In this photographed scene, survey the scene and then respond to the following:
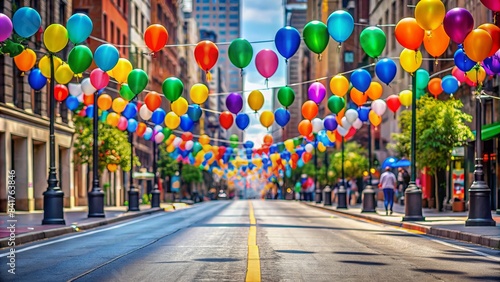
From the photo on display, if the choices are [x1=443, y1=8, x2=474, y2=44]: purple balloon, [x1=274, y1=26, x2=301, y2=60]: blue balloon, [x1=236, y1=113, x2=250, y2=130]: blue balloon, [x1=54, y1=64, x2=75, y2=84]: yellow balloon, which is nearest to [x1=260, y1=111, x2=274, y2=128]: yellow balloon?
[x1=236, y1=113, x2=250, y2=130]: blue balloon

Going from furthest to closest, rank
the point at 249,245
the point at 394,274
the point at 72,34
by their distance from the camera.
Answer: the point at 72,34 < the point at 249,245 < the point at 394,274

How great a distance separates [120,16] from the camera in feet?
241

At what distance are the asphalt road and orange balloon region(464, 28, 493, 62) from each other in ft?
13.3

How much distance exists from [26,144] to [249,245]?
89.5 ft

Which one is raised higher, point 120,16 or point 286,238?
point 120,16

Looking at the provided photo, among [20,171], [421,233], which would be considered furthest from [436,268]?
[20,171]

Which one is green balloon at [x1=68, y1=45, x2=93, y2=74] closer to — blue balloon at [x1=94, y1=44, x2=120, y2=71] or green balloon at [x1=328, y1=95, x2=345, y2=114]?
blue balloon at [x1=94, y1=44, x2=120, y2=71]

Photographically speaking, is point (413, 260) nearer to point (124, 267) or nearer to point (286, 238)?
point (124, 267)

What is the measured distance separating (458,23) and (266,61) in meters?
6.27

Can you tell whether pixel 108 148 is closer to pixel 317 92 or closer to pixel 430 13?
pixel 317 92

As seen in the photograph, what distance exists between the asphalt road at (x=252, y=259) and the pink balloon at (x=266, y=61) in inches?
200

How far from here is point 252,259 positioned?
1455 centimetres

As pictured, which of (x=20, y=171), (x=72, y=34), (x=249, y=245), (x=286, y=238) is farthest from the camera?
(x=20, y=171)

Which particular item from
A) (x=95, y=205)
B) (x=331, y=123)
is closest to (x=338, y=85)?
(x=95, y=205)
